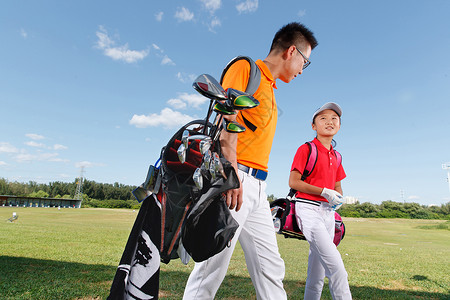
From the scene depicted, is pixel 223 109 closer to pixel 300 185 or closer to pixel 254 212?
pixel 254 212

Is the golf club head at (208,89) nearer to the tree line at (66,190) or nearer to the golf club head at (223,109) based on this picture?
the golf club head at (223,109)

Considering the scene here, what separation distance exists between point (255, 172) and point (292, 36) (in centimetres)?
139

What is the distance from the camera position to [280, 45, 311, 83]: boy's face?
298 cm

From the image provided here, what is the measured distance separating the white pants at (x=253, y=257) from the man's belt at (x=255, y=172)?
0.04 m

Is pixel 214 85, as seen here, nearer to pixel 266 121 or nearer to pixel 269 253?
pixel 266 121

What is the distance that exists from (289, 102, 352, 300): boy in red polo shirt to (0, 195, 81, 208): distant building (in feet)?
266

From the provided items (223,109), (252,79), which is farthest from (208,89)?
(252,79)

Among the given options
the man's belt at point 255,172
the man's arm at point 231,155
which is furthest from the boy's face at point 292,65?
the man's arm at point 231,155

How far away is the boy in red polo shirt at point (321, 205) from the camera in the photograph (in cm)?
338

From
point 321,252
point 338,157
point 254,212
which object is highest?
point 338,157

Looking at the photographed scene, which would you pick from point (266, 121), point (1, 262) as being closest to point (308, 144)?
point (266, 121)

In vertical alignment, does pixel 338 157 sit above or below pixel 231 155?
above

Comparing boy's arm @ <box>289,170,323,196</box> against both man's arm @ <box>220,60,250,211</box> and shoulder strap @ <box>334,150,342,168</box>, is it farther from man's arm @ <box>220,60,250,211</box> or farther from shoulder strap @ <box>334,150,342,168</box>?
man's arm @ <box>220,60,250,211</box>

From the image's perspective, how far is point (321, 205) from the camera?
3.78m
